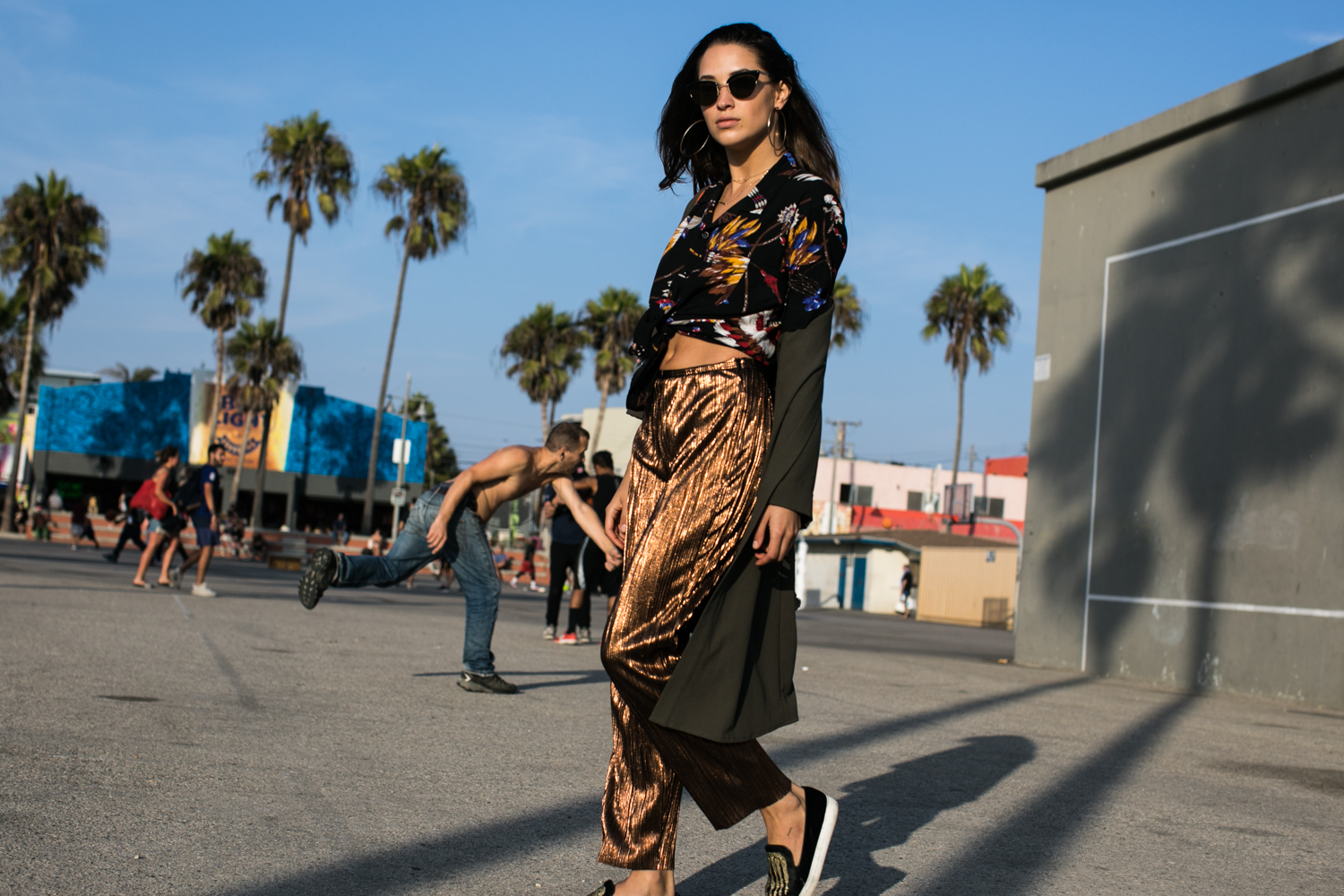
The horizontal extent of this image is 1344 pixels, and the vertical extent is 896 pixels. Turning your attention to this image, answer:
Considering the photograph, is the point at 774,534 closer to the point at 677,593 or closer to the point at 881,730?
the point at 677,593

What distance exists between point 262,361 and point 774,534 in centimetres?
4464

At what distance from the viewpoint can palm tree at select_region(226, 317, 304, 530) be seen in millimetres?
43844

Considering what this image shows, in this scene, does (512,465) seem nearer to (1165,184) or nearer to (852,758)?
(852,758)

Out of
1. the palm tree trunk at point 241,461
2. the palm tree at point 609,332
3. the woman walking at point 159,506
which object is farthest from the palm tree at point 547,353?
the woman walking at point 159,506

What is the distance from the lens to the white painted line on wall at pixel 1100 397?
9834 millimetres

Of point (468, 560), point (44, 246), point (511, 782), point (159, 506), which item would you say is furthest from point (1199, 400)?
point (44, 246)

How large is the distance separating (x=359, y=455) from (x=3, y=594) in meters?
45.0

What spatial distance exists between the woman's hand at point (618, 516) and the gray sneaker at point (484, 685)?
397cm

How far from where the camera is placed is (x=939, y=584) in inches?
1571

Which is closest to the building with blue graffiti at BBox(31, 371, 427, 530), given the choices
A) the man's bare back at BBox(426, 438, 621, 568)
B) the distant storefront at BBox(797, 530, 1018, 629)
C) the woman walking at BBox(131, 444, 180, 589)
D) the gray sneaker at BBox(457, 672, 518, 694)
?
the distant storefront at BBox(797, 530, 1018, 629)

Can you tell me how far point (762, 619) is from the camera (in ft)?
8.14

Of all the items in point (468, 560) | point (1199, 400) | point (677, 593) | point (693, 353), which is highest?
→ point (1199, 400)

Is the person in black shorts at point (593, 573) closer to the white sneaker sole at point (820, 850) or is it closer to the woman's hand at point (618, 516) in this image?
the woman's hand at point (618, 516)

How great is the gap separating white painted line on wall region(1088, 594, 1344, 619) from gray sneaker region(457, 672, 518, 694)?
6.90m
